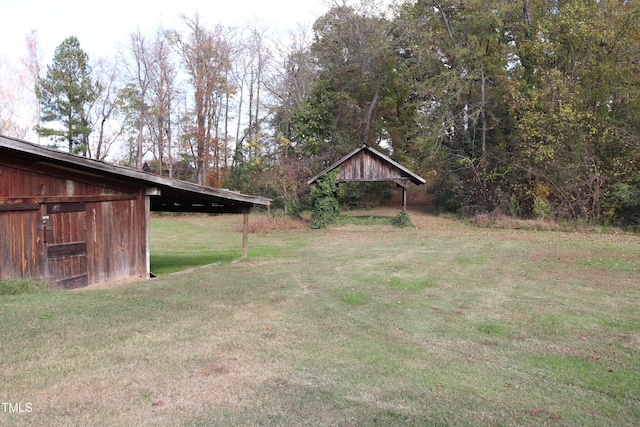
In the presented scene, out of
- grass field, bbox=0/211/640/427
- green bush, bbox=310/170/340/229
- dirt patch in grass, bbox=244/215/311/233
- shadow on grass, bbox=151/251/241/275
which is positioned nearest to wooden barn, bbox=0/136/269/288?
grass field, bbox=0/211/640/427

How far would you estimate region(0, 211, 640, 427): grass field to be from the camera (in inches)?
161

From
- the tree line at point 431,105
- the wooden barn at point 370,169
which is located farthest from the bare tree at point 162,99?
the wooden barn at point 370,169

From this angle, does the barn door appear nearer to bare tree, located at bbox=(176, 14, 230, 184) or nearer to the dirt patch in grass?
the dirt patch in grass

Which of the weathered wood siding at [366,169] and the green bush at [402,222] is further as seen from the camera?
the weathered wood siding at [366,169]

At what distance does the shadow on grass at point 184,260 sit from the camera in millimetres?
13820

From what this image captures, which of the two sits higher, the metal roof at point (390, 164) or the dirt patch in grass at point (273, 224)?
the metal roof at point (390, 164)

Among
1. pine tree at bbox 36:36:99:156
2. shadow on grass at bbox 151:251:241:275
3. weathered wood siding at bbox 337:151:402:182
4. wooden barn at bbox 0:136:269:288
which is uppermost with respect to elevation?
pine tree at bbox 36:36:99:156

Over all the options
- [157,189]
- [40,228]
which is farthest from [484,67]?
[40,228]

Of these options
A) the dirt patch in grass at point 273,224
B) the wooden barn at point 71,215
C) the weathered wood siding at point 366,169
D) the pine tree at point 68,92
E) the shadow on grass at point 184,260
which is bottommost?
the shadow on grass at point 184,260

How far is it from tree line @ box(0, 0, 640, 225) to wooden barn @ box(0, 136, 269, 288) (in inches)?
807

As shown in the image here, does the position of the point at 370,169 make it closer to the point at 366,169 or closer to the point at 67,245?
the point at 366,169

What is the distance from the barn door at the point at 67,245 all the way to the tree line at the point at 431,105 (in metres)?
22.4

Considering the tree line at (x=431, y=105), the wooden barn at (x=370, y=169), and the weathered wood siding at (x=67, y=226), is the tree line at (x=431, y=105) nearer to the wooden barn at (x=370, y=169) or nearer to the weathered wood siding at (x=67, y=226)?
the wooden barn at (x=370, y=169)

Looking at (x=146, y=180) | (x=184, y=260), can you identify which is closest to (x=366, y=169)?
(x=184, y=260)
